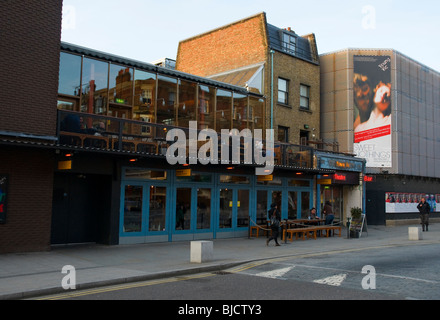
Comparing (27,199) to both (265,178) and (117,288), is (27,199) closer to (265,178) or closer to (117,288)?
(117,288)

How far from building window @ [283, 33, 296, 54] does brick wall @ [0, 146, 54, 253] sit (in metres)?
17.0

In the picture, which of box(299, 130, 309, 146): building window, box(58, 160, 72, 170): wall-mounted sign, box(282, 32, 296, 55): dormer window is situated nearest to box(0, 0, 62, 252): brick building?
box(58, 160, 72, 170): wall-mounted sign

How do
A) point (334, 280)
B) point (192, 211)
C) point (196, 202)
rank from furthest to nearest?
point (196, 202) < point (192, 211) < point (334, 280)

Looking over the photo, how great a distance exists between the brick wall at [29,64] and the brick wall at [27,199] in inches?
32.4

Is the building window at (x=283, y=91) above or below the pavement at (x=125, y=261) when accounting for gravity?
above

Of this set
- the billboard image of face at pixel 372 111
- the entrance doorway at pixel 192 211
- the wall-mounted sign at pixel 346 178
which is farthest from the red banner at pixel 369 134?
the entrance doorway at pixel 192 211

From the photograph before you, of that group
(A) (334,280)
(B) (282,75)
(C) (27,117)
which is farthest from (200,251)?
(B) (282,75)

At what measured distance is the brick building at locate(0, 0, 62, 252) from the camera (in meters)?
13.4

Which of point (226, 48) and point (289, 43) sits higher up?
point (289, 43)

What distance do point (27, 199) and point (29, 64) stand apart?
13.7ft

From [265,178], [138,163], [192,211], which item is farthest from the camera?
[265,178]

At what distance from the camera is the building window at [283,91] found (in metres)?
25.8

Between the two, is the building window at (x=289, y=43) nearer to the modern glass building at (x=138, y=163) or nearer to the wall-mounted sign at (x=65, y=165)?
the modern glass building at (x=138, y=163)

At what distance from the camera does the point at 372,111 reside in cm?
3036
